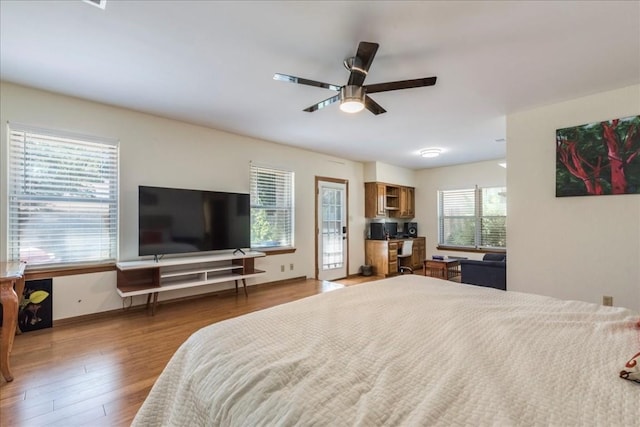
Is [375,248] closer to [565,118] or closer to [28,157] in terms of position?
[565,118]

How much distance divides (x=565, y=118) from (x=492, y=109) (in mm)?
756

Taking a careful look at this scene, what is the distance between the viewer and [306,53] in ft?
7.57

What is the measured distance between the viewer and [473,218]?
22.3 ft

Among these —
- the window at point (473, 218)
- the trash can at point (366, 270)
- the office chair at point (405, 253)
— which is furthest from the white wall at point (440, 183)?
the trash can at point (366, 270)

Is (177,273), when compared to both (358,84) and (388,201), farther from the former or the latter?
(388,201)

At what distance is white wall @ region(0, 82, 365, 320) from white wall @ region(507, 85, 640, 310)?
10.9 feet

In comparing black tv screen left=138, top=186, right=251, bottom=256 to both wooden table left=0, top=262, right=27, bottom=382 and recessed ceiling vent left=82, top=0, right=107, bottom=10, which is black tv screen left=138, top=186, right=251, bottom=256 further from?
recessed ceiling vent left=82, top=0, right=107, bottom=10

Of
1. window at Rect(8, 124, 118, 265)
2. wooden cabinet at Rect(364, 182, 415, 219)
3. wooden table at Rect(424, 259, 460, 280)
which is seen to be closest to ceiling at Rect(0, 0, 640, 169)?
window at Rect(8, 124, 118, 265)

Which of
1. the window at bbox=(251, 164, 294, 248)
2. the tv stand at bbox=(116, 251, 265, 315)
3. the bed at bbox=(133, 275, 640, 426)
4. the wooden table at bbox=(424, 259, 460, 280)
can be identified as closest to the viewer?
the bed at bbox=(133, 275, 640, 426)

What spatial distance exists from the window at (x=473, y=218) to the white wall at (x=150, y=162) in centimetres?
370

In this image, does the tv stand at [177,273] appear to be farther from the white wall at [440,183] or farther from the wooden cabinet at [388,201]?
the white wall at [440,183]

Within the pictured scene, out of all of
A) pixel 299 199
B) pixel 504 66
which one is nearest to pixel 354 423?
pixel 504 66

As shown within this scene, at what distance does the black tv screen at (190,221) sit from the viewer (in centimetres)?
354

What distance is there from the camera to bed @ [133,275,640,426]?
76 centimetres
